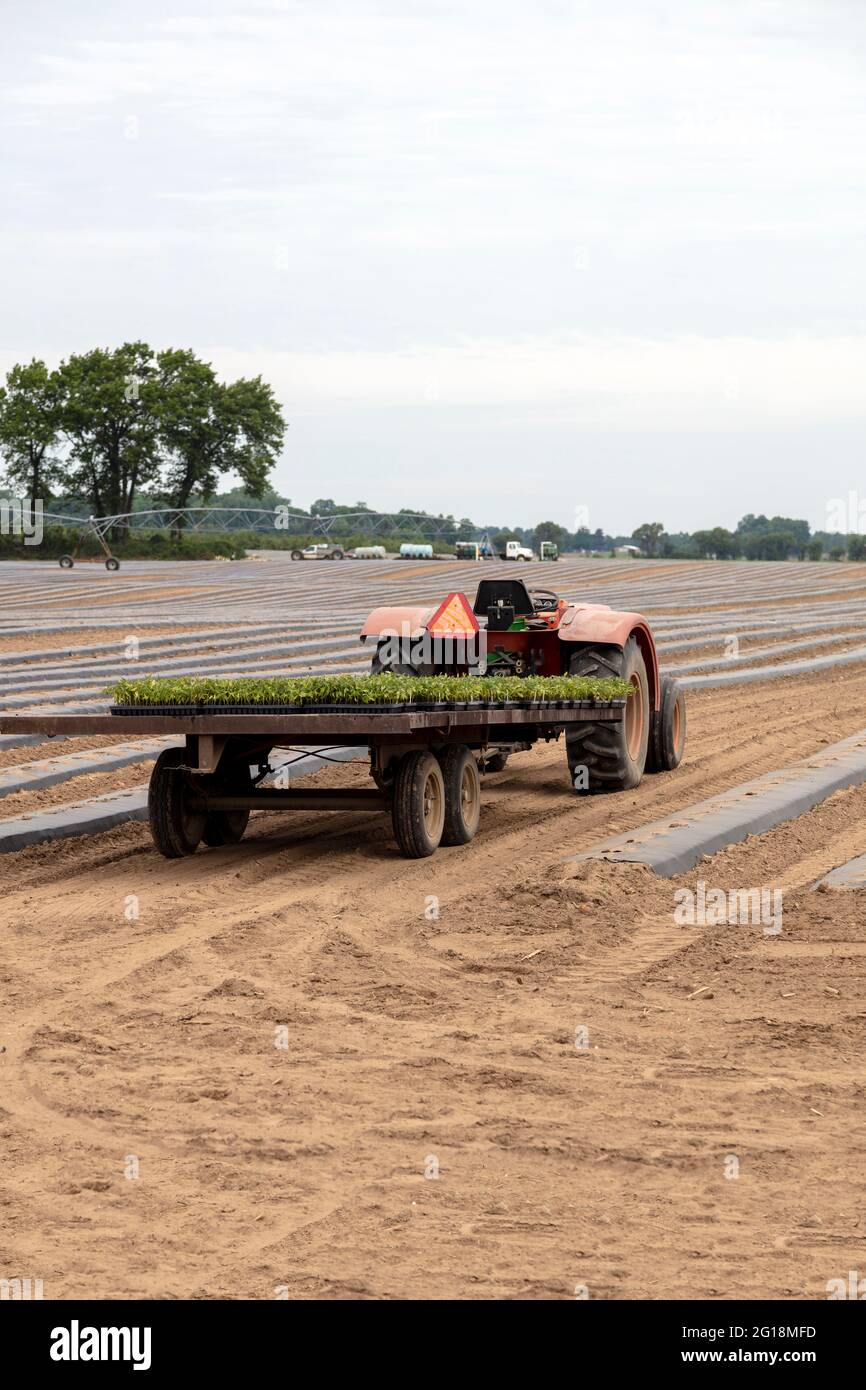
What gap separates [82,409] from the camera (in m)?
73.5

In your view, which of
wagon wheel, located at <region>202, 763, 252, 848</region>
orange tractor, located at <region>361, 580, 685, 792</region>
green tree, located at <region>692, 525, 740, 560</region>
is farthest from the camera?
green tree, located at <region>692, 525, 740, 560</region>

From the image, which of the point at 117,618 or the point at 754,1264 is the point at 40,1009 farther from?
the point at 117,618

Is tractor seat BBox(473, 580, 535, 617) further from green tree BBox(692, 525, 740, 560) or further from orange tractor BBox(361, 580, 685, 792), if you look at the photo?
green tree BBox(692, 525, 740, 560)

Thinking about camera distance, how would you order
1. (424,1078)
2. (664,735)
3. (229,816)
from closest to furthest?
(424,1078)
(229,816)
(664,735)

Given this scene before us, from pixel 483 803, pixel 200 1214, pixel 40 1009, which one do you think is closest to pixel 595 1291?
pixel 200 1214

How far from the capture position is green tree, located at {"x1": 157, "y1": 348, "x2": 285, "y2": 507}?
76812 mm

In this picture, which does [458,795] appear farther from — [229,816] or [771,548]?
[771,548]

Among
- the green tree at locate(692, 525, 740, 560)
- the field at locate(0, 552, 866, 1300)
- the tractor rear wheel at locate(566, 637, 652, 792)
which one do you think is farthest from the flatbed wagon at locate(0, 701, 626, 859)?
the green tree at locate(692, 525, 740, 560)

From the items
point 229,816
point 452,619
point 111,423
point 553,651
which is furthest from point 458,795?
point 111,423

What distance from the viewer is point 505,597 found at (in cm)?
1167

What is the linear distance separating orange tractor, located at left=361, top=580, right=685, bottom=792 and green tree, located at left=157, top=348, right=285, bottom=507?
219 ft

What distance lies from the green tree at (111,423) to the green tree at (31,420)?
1.91 feet

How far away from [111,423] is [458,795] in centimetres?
6869
